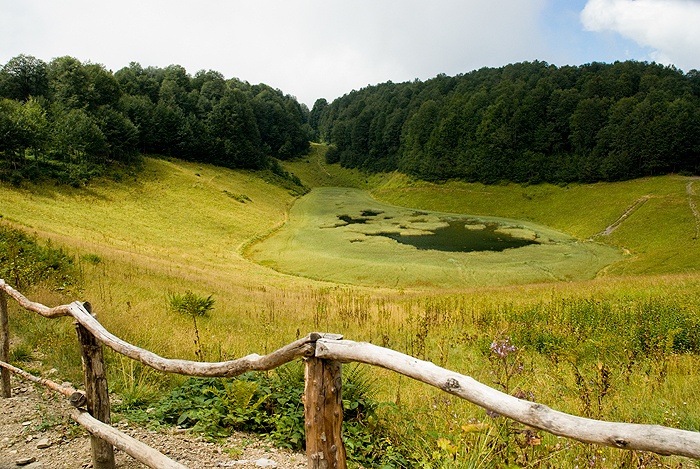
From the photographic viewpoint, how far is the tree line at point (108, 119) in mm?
45500

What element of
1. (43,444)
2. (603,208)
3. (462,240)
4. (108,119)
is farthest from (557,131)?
(43,444)

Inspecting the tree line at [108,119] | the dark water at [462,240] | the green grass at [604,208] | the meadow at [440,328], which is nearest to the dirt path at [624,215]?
the green grass at [604,208]

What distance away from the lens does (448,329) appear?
1245 centimetres

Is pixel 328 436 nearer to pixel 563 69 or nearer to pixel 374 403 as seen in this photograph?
pixel 374 403

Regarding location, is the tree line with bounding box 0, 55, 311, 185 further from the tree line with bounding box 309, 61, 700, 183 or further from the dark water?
the tree line with bounding box 309, 61, 700, 183

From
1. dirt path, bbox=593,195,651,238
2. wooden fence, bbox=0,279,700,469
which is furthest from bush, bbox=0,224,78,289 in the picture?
dirt path, bbox=593,195,651,238

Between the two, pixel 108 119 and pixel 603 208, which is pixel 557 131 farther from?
pixel 108 119

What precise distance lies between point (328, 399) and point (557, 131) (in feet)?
313

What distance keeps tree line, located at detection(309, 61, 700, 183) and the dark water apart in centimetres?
3071

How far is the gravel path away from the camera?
497 centimetres

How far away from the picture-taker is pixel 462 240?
49875mm

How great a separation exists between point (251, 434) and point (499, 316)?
10010mm

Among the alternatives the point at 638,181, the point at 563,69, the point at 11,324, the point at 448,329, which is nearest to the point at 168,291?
the point at 11,324

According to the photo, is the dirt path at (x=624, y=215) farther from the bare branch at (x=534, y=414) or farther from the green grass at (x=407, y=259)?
the bare branch at (x=534, y=414)
